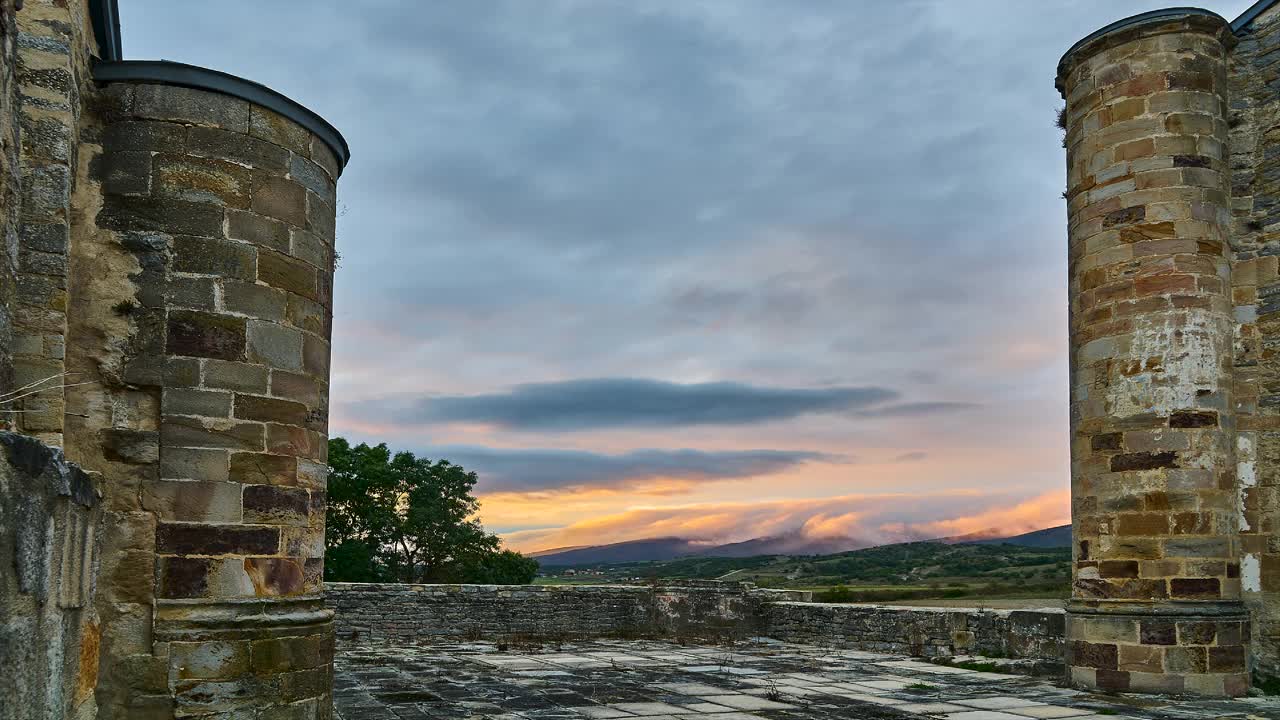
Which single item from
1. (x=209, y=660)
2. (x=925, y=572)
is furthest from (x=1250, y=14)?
(x=925, y=572)

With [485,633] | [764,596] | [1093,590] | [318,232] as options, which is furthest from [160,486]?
[764,596]

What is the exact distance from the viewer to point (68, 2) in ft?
18.8

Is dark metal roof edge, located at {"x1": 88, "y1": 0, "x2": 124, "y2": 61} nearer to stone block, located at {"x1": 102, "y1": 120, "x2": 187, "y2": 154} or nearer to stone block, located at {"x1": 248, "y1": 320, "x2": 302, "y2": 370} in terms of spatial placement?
stone block, located at {"x1": 102, "y1": 120, "x2": 187, "y2": 154}

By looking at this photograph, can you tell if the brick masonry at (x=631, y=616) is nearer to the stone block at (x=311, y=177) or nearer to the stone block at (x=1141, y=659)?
the stone block at (x=1141, y=659)

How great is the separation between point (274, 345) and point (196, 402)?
56cm

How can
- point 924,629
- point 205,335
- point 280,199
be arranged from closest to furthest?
point 205,335 → point 280,199 → point 924,629

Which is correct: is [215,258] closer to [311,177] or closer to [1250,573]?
[311,177]

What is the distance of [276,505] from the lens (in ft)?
20.1

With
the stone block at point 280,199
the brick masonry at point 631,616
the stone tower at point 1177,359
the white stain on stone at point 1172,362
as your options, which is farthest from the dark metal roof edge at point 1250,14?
the stone block at point 280,199

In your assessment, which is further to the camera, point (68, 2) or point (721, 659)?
point (721, 659)

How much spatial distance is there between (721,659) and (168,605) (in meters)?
8.54

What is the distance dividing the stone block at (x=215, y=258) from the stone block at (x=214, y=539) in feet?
4.65

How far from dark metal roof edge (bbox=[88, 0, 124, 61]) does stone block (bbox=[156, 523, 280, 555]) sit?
10.1 ft

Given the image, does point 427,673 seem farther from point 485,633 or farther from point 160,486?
point 160,486
